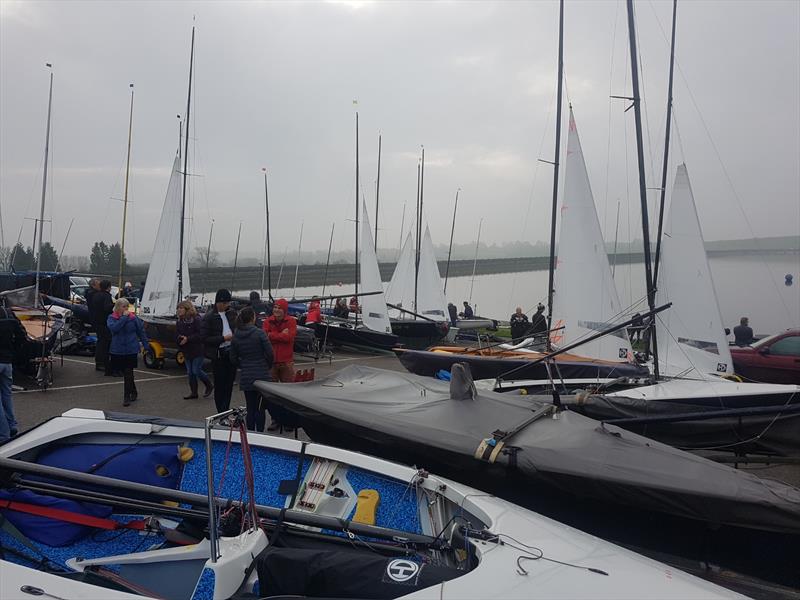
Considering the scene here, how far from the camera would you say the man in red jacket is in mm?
6928

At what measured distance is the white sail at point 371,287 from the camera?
15.6 metres

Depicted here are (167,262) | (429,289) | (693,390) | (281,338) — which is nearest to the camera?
(693,390)

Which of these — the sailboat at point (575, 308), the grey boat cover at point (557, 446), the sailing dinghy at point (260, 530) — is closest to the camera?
the sailing dinghy at point (260, 530)

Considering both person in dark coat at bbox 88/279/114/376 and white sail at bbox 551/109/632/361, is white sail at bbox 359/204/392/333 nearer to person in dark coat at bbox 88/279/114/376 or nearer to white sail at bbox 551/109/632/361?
white sail at bbox 551/109/632/361

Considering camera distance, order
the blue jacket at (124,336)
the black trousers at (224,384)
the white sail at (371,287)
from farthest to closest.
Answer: the white sail at (371,287) < the blue jacket at (124,336) < the black trousers at (224,384)

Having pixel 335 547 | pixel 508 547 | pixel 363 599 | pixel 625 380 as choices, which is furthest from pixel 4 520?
pixel 625 380

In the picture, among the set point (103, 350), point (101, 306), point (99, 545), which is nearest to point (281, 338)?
point (99, 545)

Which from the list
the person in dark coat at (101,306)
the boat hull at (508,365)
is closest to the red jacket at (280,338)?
the boat hull at (508,365)

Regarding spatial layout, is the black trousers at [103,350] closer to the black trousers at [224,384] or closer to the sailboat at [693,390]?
the black trousers at [224,384]

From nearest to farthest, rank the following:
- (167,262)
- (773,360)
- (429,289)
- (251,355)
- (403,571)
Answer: (403,571) → (251,355) → (773,360) → (167,262) → (429,289)

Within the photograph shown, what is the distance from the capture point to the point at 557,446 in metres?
3.74

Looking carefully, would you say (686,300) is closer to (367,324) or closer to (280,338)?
(280,338)

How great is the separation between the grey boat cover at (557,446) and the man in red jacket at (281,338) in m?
1.74

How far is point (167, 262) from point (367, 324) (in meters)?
5.55
